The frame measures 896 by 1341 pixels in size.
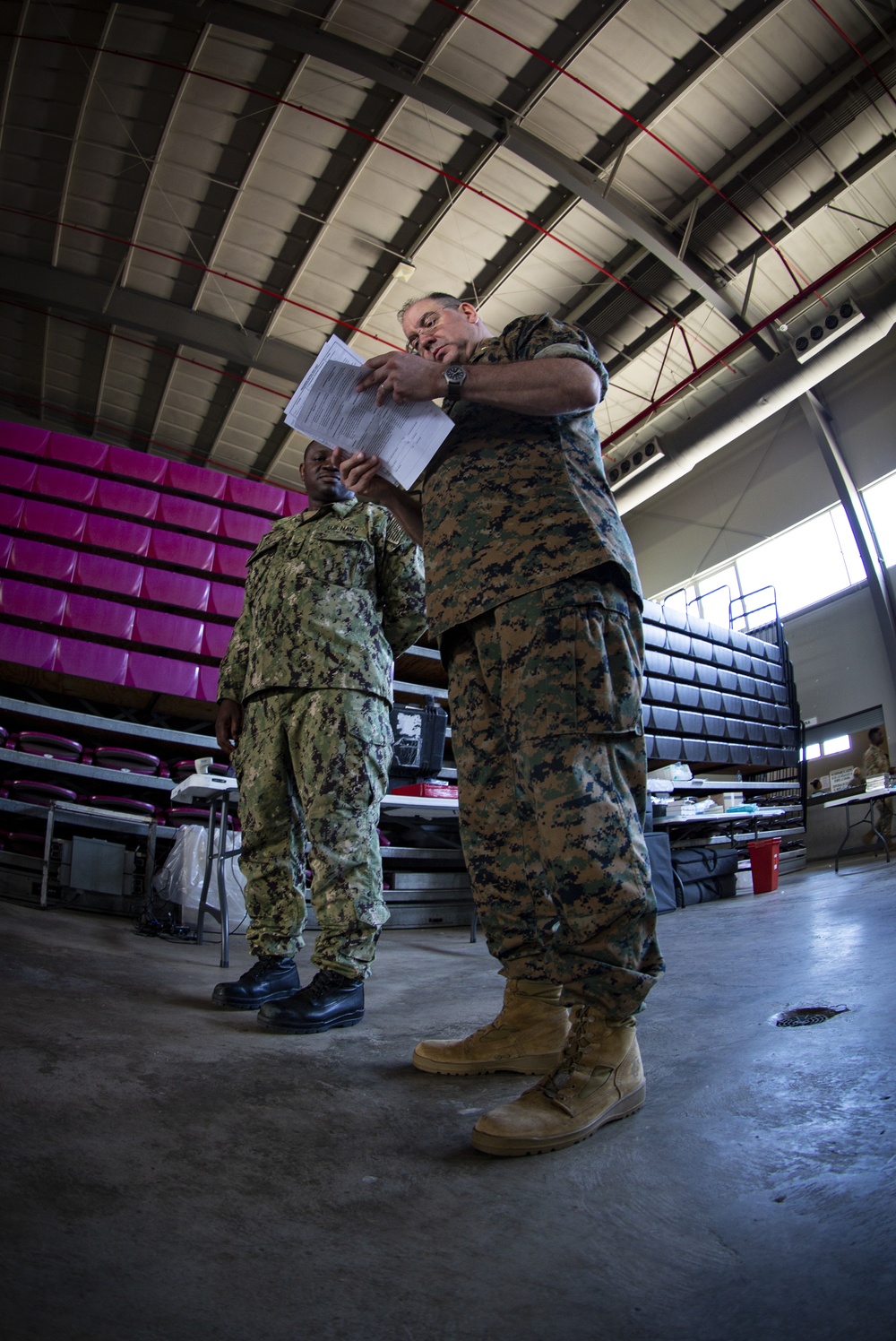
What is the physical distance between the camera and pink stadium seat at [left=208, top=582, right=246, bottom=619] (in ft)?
18.7

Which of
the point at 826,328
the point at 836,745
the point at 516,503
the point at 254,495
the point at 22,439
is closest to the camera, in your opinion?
the point at 516,503

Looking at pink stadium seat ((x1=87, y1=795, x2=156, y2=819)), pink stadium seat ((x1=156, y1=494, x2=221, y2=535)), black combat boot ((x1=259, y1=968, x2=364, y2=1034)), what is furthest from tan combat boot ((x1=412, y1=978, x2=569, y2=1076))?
pink stadium seat ((x1=156, y1=494, x2=221, y2=535))

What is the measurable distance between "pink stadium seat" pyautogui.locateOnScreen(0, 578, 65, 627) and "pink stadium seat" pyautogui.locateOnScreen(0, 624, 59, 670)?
12 centimetres

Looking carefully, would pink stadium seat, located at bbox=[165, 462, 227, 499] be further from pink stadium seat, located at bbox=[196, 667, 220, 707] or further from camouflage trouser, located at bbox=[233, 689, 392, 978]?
camouflage trouser, located at bbox=[233, 689, 392, 978]

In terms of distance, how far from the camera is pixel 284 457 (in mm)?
11984

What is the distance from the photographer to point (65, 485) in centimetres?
562

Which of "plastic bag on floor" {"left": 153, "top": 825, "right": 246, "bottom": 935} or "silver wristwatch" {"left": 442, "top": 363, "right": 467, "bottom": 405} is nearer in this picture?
"silver wristwatch" {"left": 442, "top": 363, "right": 467, "bottom": 405}

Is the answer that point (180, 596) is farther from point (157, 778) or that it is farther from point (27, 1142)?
point (27, 1142)

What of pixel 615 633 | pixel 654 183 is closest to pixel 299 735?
pixel 615 633

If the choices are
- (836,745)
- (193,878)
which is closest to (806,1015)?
(193,878)

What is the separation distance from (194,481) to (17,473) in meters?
1.24

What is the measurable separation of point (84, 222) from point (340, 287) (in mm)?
2876

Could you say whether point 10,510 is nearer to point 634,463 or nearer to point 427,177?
point 427,177

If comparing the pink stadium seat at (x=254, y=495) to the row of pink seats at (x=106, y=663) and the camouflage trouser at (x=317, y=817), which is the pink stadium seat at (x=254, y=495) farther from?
the camouflage trouser at (x=317, y=817)
